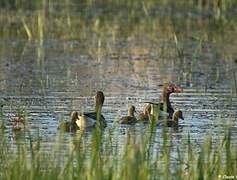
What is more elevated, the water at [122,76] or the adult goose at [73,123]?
the water at [122,76]

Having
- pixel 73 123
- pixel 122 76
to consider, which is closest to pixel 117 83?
pixel 122 76

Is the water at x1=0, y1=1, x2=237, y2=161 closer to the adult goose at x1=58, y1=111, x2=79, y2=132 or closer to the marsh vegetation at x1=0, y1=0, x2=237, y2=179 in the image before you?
the marsh vegetation at x1=0, y1=0, x2=237, y2=179

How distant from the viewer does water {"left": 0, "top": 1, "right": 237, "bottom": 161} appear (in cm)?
1115

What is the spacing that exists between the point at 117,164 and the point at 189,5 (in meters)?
18.2

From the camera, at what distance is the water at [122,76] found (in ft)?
36.6

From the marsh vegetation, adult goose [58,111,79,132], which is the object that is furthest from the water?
adult goose [58,111,79,132]

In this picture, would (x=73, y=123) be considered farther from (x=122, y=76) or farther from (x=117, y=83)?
(x=122, y=76)

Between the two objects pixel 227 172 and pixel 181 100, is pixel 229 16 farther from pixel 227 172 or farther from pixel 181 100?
pixel 227 172

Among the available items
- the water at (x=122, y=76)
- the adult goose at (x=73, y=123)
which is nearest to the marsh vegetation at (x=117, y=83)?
the water at (x=122, y=76)

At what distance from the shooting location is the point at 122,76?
14906mm

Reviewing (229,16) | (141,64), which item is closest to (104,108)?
(141,64)

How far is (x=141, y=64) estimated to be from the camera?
16250mm

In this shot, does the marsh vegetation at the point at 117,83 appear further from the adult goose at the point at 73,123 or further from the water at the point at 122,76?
the adult goose at the point at 73,123

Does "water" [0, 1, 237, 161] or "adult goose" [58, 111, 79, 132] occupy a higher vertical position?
"water" [0, 1, 237, 161]
